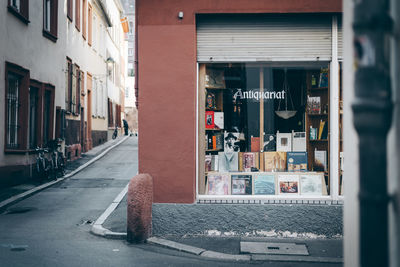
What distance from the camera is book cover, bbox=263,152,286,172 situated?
28.0 ft

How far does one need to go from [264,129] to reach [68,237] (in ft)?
12.6

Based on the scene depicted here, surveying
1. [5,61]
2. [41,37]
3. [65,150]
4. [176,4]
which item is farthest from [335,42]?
[65,150]

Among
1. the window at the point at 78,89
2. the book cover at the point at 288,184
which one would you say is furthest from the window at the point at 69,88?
the book cover at the point at 288,184

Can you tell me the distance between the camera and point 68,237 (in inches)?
330

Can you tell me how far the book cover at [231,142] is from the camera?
8547 millimetres

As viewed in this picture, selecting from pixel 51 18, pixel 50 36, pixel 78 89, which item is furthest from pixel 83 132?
pixel 50 36

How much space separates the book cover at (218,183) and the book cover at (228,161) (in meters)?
0.14

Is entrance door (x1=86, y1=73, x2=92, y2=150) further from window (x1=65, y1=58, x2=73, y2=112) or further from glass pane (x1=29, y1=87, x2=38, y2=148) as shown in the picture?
glass pane (x1=29, y1=87, x2=38, y2=148)

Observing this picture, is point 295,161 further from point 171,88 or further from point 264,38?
point 171,88

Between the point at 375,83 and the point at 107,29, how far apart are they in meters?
33.5

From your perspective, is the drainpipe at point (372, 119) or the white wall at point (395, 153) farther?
the white wall at point (395, 153)

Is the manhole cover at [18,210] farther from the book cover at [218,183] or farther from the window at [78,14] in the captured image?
the window at [78,14]

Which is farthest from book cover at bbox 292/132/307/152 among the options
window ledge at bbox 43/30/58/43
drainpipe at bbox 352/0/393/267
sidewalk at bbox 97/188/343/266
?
window ledge at bbox 43/30/58/43

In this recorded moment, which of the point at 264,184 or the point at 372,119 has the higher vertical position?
the point at 372,119
